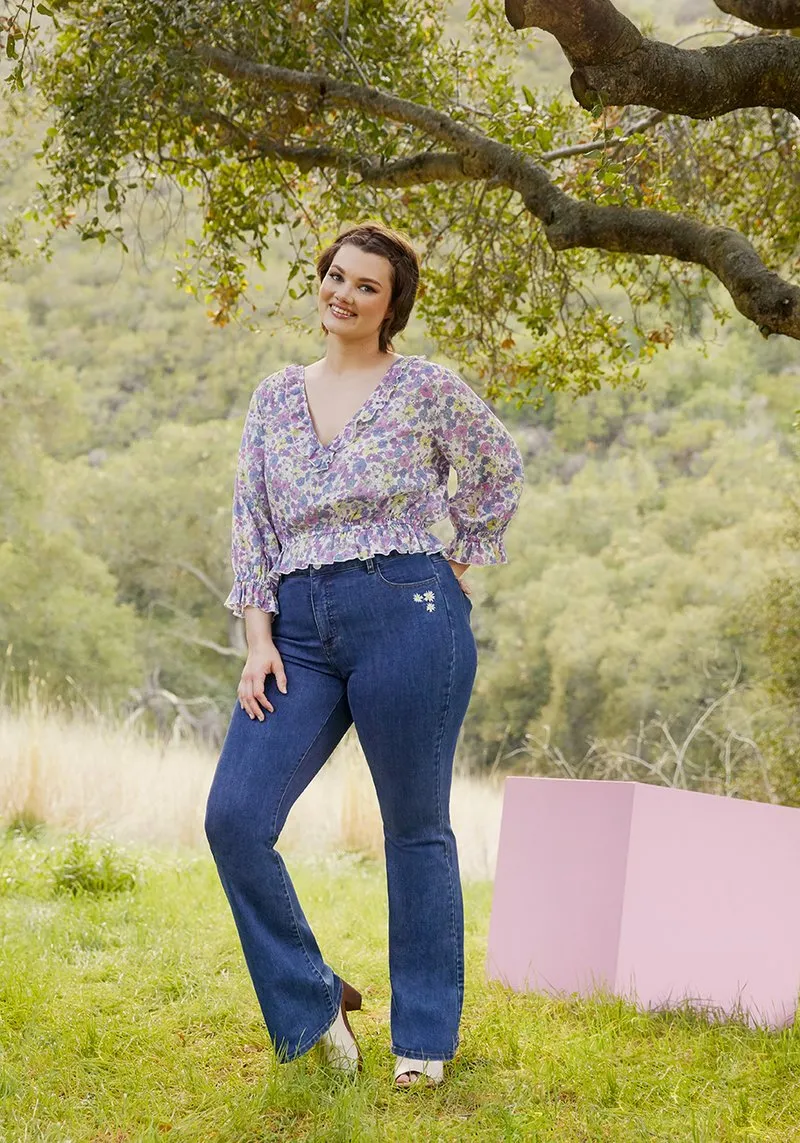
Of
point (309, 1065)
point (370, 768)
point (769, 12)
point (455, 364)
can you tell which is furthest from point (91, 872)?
point (455, 364)

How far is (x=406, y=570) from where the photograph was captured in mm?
2564

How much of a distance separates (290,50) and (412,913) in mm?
2980

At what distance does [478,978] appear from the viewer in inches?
145

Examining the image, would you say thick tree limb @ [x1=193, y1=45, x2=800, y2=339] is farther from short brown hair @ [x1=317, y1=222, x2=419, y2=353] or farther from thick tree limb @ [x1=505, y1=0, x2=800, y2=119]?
short brown hair @ [x1=317, y1=222, x2=419, y2=353]

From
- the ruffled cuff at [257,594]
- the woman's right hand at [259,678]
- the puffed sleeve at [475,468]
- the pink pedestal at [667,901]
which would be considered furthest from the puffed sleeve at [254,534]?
the pink pedestal at [667,901]

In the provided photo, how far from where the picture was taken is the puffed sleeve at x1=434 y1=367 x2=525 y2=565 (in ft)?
8.89

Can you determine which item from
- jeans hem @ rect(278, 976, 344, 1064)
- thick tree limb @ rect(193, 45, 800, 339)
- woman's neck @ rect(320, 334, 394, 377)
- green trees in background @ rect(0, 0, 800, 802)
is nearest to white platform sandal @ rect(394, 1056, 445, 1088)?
jeans hem @ rect(278, 976, 344, 1064)

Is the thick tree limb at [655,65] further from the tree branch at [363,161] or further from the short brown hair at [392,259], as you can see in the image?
the tree branch at [363,161]

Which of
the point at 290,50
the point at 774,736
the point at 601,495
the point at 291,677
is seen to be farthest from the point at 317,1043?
the point at 601,495

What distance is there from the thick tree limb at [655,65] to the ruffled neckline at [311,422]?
713 millimetres

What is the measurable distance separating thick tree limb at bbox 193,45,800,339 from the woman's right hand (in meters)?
1.46

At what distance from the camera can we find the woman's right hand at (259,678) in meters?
2.53

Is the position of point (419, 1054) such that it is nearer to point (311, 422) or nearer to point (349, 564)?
point (349, 564)

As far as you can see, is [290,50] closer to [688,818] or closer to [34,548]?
[688,818]
